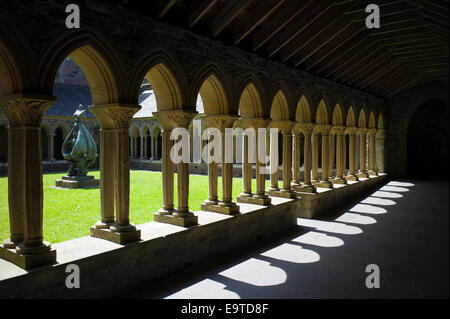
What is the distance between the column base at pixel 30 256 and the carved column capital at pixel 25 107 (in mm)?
1180

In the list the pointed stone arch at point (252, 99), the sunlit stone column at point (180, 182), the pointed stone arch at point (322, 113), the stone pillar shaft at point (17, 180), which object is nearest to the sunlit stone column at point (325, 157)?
the pointed stone arch at point (322, 113)

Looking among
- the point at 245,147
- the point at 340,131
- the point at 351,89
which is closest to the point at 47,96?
the point at 245,147

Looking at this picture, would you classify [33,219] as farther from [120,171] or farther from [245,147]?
[245,147]

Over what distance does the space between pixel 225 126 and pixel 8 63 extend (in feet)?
10.7

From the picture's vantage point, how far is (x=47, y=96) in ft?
10.8

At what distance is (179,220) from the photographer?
470cm

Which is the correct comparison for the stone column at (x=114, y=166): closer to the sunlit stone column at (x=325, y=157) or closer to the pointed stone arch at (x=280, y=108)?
the pointed stone arch at (x=280, y=108)

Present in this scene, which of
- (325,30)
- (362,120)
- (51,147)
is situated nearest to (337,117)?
(362,120)

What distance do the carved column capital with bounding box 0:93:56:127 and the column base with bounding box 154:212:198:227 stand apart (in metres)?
2.14

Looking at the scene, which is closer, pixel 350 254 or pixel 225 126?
pixel 350 254

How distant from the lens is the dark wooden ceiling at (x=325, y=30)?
4.82 metres

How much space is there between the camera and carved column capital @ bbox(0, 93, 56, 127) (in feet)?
10.4
